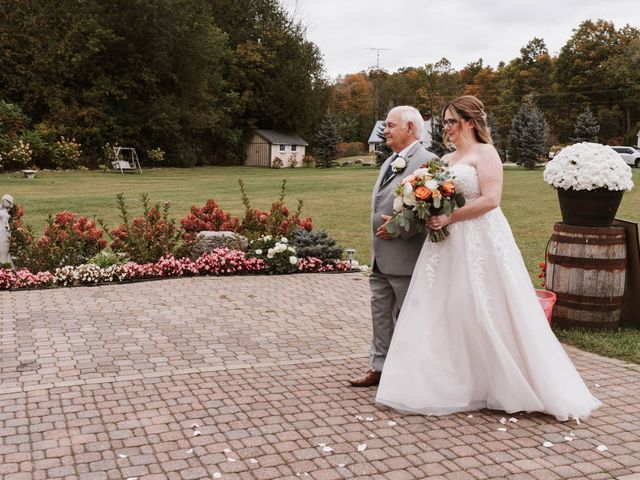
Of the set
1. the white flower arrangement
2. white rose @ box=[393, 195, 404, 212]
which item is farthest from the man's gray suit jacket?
the white flower arrangement

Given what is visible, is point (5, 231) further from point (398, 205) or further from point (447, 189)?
point (447, 189)

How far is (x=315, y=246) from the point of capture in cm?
1082

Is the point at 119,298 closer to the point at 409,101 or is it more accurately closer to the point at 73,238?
the point at 73,238

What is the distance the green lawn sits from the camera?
13606 mm

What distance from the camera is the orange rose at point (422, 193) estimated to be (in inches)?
180

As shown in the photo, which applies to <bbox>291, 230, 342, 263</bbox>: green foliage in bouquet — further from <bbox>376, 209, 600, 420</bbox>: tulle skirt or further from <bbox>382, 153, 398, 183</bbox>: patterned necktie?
<bbox>376, 209, 600, 420</bbox>: tulle skirt

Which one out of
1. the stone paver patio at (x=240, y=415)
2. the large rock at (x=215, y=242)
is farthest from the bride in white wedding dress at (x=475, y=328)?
the large rock at (x=215, y=242)

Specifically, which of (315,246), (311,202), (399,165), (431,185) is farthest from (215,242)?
(311,202)

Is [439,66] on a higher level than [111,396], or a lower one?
higher

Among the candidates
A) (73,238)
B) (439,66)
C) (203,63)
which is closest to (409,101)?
(439,66)

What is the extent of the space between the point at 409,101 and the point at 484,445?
95.6 meters

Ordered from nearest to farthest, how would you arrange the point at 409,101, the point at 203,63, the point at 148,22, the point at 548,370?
the point at 548,370, the point at 148,22, the point at 203,63, the point at 409,101

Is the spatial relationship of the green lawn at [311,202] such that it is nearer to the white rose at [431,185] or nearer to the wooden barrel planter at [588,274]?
the wooden barrel planter at [588,274]

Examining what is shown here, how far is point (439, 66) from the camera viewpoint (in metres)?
102
